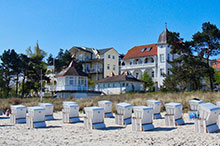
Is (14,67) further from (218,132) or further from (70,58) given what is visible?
(218,132)

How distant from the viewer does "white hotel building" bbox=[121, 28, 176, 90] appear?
54.9 meters

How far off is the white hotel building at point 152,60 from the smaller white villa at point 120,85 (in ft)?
13.6

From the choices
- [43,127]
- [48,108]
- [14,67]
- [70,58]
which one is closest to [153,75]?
[70,58]

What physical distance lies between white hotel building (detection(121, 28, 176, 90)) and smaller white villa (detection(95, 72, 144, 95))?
13.6ft

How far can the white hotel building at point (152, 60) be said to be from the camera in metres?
54.9

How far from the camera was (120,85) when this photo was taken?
52.8 m

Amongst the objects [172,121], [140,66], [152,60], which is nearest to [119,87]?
[140,66]

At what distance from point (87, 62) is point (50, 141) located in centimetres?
5819

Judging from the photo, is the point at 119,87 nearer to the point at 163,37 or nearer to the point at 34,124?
the point at 163,37

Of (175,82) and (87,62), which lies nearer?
(175,82)

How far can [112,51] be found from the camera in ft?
224

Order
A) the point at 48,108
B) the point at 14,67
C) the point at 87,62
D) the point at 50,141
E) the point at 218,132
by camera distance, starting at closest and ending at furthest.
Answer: the point at 50,141 < the point at 218,132 < the point at 48,108 < the point at 14,67 < the point at 87,62

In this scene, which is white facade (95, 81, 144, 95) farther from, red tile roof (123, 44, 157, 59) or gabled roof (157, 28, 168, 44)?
gabled roof (157, 28, 168, 44)

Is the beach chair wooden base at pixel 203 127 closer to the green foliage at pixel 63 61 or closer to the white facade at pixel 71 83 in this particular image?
the white facade at pixel 71 83
